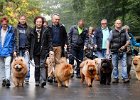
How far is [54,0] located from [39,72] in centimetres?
9942

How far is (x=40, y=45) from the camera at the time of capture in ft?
43.3

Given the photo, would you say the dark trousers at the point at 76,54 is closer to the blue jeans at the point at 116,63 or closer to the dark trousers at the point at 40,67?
the blue jeans at the point at 116,63

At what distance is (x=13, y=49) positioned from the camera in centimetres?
1348

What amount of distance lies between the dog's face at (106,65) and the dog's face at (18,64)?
2.56 metres

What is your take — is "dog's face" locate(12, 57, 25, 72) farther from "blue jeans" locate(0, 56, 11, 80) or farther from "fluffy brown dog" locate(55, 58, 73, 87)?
"fluffy brown dog" locate(55, 58, 73, 87)

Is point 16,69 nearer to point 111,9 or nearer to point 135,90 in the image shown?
point 135,90

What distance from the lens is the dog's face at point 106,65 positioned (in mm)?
13812

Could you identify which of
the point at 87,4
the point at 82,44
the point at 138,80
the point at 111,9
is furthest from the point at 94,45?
the point at 87,4

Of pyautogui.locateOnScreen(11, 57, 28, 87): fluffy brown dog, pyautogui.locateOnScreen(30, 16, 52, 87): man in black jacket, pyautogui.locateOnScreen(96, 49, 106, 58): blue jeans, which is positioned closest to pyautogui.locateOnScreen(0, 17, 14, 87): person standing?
pyautogui.locateOnScreen(11, 57, 28, 87): fluffy brown dog

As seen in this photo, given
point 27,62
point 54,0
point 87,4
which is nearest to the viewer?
point 27,62

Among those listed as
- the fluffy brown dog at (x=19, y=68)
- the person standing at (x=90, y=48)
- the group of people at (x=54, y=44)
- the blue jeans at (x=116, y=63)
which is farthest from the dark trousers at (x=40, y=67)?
the person standing at (x=90, y=48)

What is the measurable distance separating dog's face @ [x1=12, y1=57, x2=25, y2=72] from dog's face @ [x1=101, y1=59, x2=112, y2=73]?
2560 millimetres

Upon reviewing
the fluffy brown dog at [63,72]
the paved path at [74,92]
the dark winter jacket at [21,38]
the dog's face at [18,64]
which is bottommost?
the paved path at [74,92]

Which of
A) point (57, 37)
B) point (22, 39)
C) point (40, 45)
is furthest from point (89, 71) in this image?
point (22, 39)
